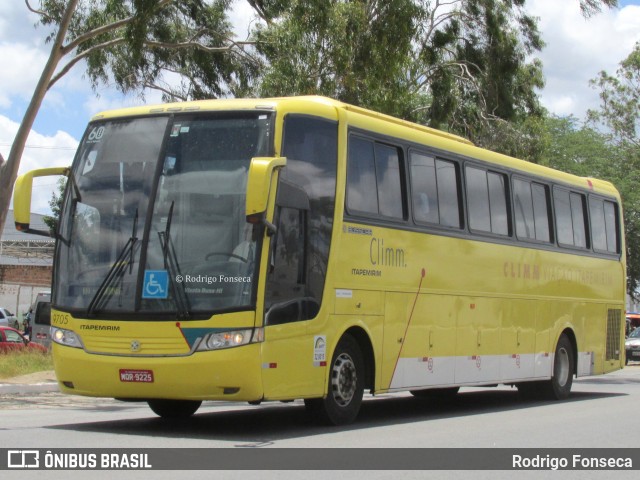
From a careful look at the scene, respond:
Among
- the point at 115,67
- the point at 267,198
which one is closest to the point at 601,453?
the point at 267,198

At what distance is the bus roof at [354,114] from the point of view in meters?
11.6

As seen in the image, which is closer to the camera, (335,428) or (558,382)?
(335,428)

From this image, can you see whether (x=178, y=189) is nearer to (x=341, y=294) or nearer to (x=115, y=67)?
(x=341, y=294)

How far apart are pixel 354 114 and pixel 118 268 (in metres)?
3.53

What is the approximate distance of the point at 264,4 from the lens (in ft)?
78.4

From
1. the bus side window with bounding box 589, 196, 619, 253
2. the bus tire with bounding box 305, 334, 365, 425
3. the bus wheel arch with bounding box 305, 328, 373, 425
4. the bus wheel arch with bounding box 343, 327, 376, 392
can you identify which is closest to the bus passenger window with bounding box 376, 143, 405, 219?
the bus wheel arch with bounding box 343, 327, 376, 392

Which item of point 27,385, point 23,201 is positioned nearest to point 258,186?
point 23,201

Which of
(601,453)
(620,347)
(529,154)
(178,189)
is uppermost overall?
(529,154)

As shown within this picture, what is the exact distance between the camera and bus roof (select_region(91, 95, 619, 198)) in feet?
38.1

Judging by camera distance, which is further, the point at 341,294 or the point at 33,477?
the point at 341,294

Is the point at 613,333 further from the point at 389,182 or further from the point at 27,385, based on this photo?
the point at 27,385

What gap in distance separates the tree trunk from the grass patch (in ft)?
11.2

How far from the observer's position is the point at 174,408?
13234 millimetres

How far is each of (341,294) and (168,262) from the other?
223 centimetres
